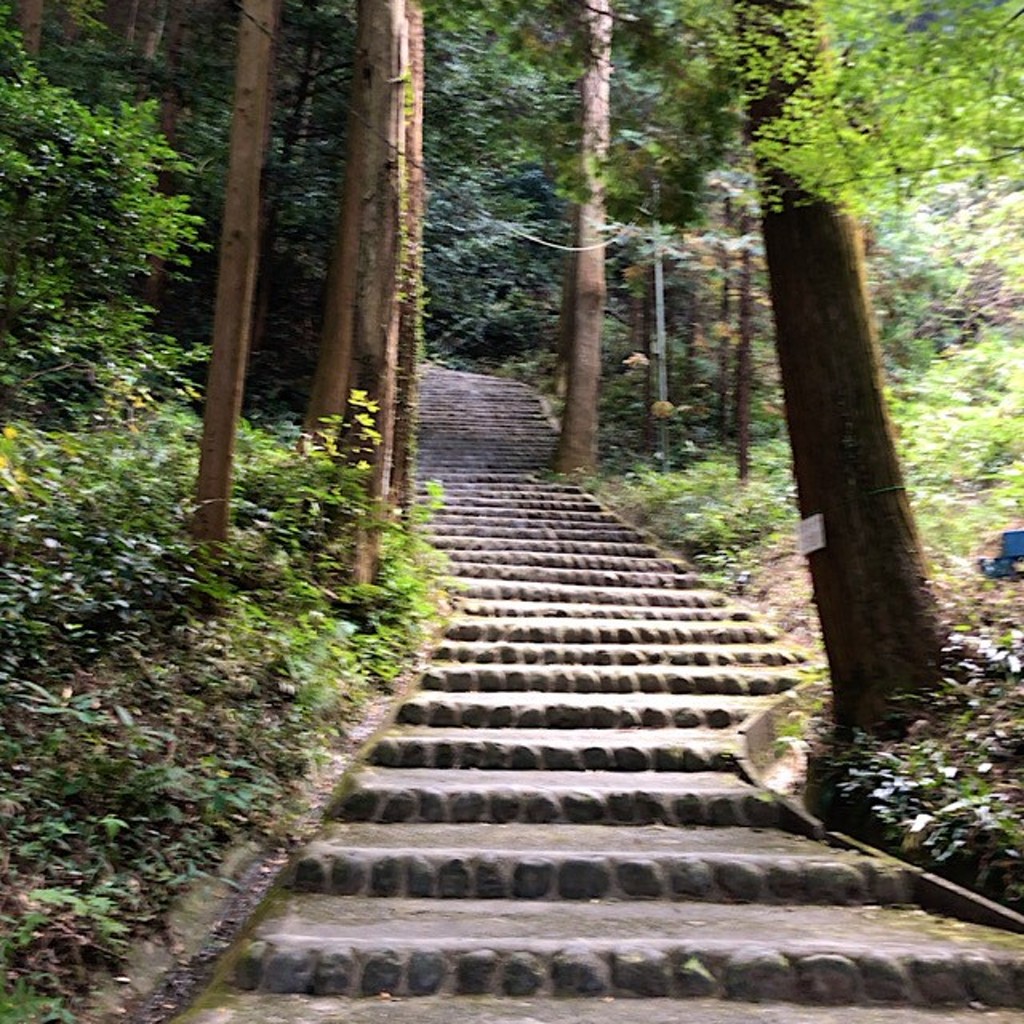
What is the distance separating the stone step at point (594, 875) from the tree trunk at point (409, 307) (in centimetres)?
523

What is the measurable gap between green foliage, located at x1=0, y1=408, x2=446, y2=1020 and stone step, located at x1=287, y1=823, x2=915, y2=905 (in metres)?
0.64

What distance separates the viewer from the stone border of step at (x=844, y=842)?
3.51 metres

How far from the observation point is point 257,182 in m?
5.43

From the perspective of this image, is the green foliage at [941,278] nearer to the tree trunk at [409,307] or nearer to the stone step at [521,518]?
the stone step at [521,518]

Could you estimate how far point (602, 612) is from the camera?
8078 millimetres

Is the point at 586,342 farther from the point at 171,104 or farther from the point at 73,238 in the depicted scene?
the point at 73,238

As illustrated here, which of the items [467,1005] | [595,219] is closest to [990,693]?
[467,1005]

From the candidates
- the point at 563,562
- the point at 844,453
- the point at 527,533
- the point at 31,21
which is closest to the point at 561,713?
the point at 844,453

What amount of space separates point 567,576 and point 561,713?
321cm

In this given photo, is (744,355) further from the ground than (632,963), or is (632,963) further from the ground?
(744,355)

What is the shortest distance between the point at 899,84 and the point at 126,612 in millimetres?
4542

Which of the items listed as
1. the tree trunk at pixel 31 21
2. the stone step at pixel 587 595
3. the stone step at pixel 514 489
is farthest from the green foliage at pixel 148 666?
the tree trunk at pixel 31 21

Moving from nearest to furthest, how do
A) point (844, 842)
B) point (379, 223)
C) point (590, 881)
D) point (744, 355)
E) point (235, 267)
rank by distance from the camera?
point (590, 881)
point (844, 842)
point (235, 267)
point (379, 223)
point (744, 355)

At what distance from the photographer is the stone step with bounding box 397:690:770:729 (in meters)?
5.82
